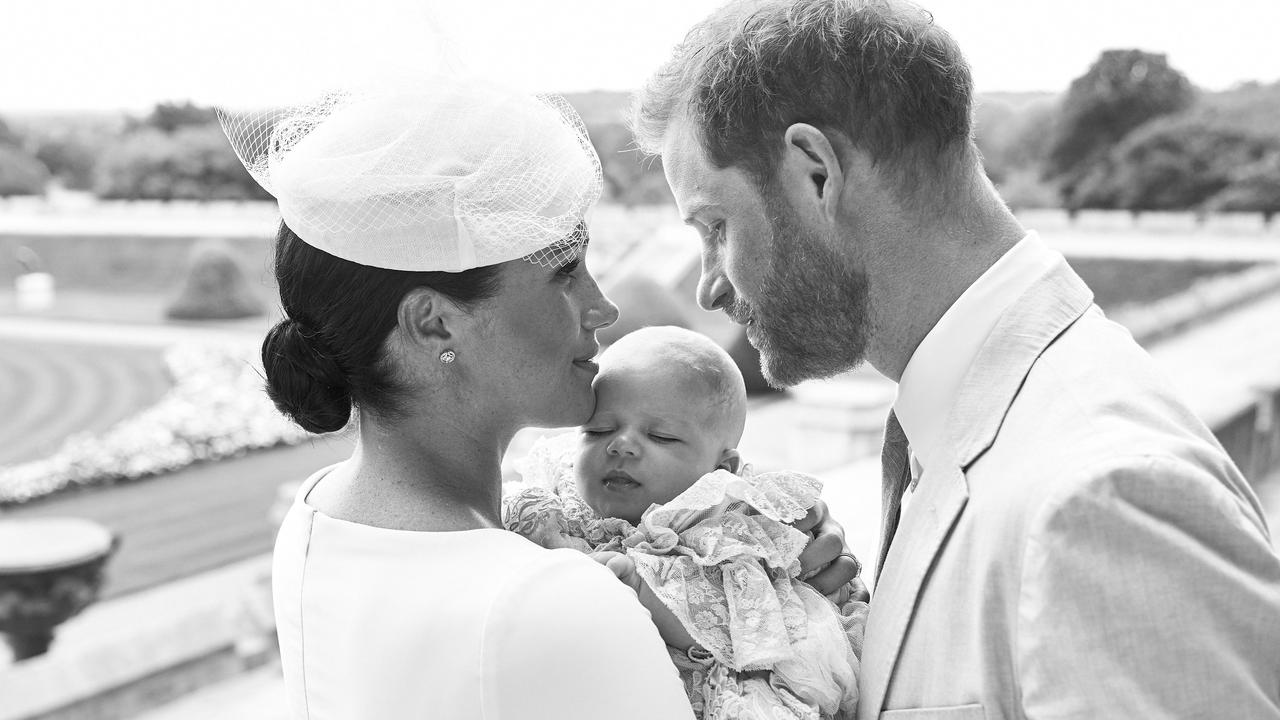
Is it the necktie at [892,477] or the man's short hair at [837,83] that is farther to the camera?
the necktie at [892,477]

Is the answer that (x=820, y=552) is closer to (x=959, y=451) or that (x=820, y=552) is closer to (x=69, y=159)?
(x=959, y=451)

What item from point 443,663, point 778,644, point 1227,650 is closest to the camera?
point 1227,650

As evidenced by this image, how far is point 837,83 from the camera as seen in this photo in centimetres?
165

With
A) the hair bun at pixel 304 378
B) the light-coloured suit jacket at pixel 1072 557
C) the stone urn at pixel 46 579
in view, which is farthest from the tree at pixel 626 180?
the light-coloured suit jacket at pixel 1072 557

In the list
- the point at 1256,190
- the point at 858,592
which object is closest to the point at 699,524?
the point at 858,592

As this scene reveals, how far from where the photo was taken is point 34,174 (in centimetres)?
3481

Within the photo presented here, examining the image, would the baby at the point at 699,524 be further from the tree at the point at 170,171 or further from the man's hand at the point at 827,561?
the tree at the point at 170,171

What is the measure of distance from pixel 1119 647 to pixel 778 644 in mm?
540

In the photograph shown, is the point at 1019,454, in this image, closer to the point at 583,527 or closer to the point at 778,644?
the point at 778,644

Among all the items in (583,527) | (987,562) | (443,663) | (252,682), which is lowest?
(252,682)

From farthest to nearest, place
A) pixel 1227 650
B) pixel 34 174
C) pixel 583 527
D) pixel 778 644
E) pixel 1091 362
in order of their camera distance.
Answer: pixel 34 174
pixel 583 527
pixel 778 644
pixel 1091 362
pixel 1227 650

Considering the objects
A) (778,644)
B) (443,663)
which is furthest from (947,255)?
(443,663)

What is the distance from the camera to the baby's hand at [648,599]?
1609 mm

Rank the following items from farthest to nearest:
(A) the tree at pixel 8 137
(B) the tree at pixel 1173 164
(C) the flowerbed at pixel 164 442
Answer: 1. (A) the tree at pixel 8 137
2. (B) the tree at pixel 1173 164
3. (C) the flowerbed at pixel 164 442
